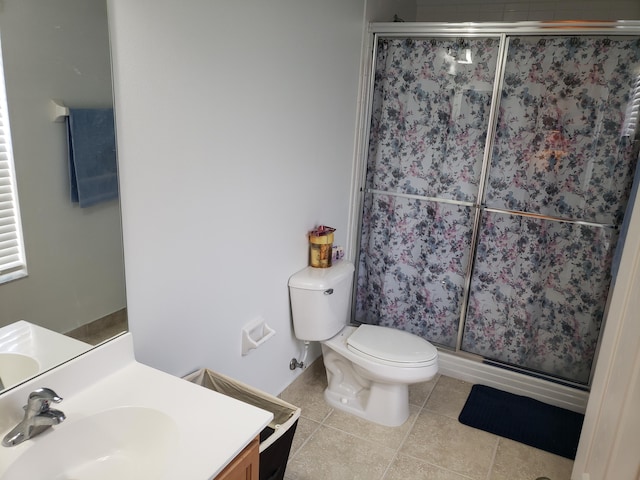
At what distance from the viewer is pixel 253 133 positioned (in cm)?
205

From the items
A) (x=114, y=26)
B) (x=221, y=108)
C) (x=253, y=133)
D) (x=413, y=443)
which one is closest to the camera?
(x=114, y=26)

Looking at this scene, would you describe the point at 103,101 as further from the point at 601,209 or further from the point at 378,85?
the point at 601,209

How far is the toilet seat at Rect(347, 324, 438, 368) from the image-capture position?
7.79ft

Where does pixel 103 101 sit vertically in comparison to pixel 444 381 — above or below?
above

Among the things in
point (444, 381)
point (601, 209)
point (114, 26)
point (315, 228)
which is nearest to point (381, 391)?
point (444, 381)

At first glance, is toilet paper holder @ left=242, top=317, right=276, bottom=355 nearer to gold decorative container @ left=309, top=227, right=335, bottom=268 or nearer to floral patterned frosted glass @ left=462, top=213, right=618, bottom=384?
gold decorative container @ left=309, top=227, right=335, bottom=268

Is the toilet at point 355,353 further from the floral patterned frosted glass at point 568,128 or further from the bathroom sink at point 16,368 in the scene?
the bathroom sink at point 16,368

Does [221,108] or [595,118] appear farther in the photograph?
[595,118]

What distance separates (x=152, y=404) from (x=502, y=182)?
214 cm

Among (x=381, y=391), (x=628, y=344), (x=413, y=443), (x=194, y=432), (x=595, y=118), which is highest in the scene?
(x=595, y=118)

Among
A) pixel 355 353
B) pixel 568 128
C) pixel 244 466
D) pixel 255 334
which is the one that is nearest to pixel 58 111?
pixel 244 466

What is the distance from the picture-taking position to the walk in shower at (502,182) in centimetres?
245

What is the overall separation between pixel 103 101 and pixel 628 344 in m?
1.68

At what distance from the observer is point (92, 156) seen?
4.54ft
